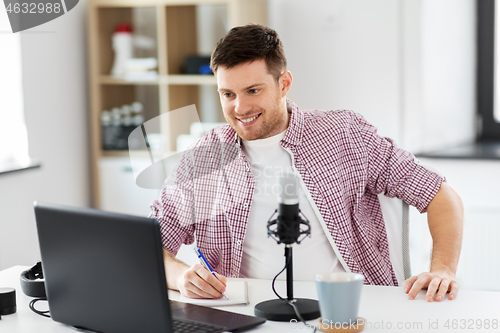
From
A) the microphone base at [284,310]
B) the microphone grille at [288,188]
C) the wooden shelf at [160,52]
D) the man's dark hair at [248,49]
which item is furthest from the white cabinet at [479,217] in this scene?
the microphone grille at [288,188]

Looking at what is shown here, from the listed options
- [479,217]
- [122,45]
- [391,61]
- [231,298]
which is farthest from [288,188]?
[122,45]

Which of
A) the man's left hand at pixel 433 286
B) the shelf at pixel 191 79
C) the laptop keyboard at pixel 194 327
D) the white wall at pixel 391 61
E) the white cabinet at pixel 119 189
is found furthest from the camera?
the white cabinet at pixel 119 189

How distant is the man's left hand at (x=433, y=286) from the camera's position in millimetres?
1273

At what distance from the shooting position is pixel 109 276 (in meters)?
1.06

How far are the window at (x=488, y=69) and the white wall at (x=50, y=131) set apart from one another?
2.23 metres

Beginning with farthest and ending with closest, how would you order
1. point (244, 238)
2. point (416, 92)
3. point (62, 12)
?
1. point (62, 12)
2. point (416, 92)
3. point (244, 238)

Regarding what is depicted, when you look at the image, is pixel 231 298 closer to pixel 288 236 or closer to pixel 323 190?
pixel 288 236

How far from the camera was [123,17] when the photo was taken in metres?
3.48

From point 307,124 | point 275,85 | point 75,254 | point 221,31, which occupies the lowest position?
point 75,254

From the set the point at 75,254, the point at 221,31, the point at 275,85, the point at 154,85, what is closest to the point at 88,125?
the point at 154,85

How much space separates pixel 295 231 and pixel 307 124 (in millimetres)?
635

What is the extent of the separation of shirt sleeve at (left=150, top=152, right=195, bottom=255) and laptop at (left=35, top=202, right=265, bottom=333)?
43cm

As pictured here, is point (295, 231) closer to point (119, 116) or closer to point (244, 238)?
point (244, 238)

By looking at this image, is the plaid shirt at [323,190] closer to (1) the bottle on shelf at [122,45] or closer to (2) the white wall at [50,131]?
(2) the white wall at [50,131]
